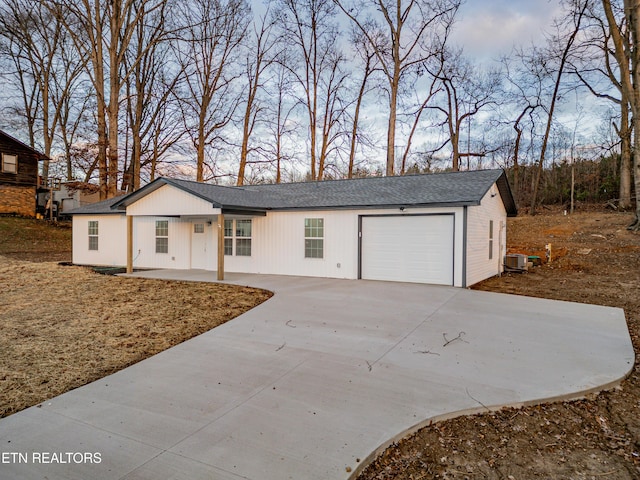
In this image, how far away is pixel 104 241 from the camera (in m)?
15.5

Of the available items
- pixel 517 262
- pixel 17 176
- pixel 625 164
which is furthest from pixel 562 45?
pixel 17 176

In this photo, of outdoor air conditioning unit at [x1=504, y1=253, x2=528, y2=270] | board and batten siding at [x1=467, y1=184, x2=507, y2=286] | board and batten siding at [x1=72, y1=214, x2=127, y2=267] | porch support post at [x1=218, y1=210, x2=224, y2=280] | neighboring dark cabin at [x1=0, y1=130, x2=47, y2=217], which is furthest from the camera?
neighboring dark cabin at [x1=0, y1=130, x2=47, y2=217]

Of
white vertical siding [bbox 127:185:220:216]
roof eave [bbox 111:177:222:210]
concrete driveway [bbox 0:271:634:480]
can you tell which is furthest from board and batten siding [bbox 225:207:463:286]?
concrete driveway [bbox 0:271:634:480]

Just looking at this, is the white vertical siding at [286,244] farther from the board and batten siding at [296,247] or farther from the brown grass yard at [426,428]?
the brown grass yard at [426,428]

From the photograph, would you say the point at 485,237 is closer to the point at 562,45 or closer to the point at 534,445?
the point at 534,445

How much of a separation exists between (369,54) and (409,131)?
536cm

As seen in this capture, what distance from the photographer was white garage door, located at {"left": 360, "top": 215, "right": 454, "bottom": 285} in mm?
10234

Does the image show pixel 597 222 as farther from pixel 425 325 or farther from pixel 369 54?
pixel 425 325

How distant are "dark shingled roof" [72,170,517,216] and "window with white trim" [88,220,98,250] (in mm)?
4101

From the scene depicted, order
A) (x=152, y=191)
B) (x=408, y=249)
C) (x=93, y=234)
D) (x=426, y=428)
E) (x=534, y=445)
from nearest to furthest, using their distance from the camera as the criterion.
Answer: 1. (x=534, y=445)
2. (x=426, y=428)
3. (x=408, y=249)
4. (x=152, y=191)
5. (x=93, y=234)

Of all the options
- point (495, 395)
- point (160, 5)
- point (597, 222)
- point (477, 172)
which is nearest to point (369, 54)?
point (160, 5)

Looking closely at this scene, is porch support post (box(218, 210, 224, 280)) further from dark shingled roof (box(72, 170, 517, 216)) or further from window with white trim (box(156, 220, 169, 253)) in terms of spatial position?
window with white trim (box(156, 220, 169, 253))

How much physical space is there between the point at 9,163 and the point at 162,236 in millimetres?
17655

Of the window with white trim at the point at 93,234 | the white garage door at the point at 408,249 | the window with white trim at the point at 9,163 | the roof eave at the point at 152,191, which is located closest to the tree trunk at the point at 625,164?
the white garage door at the point at 408,249
